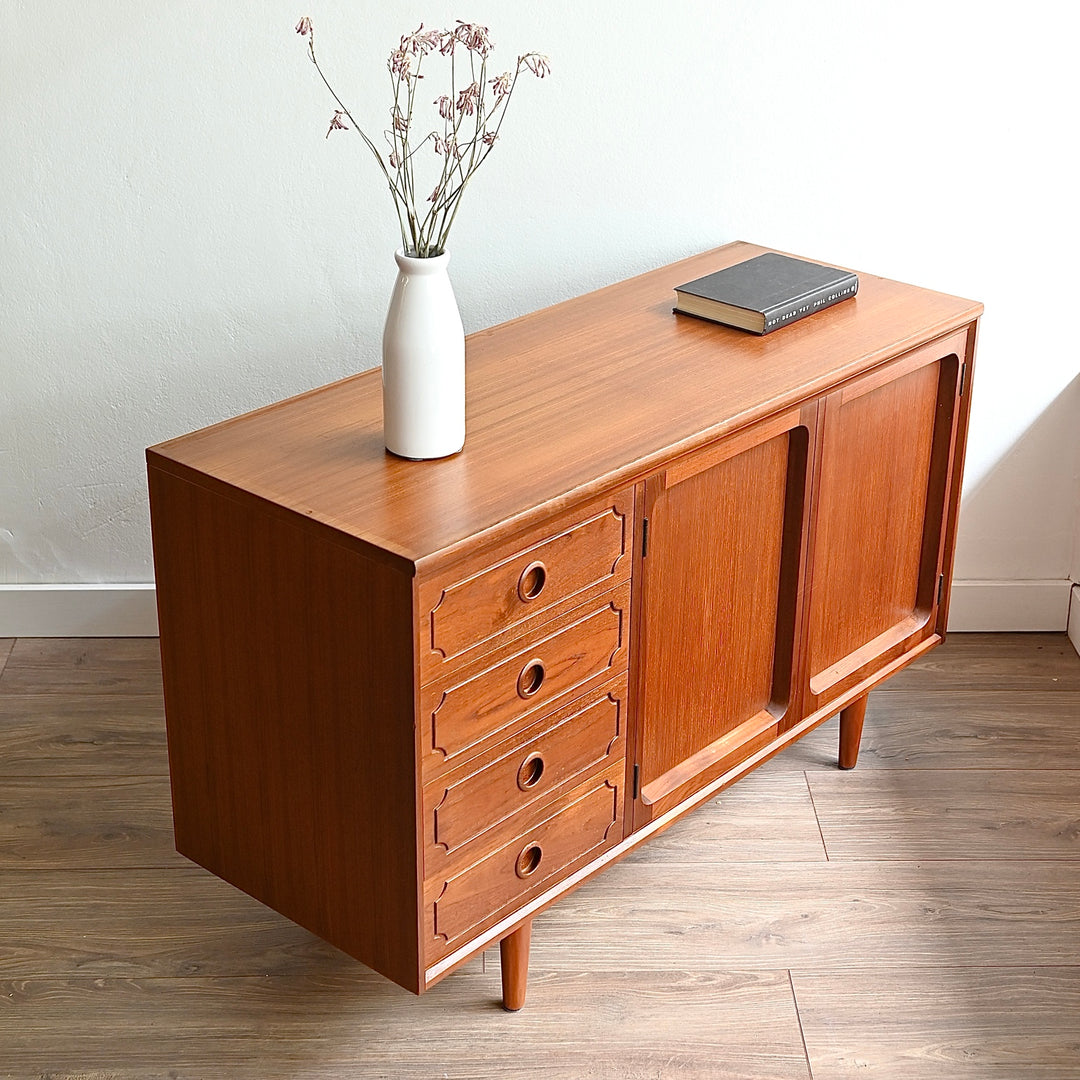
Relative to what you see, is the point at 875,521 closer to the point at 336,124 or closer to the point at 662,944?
the point at 662,944

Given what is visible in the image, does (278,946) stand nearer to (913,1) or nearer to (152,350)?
(152,350)

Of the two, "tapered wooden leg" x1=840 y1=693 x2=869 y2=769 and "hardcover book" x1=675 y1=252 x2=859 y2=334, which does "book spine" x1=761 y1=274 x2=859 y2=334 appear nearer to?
"hardcover book" x1=675 y1=252 x2=859 y2=334

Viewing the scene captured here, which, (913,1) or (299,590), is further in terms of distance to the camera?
(913,1)

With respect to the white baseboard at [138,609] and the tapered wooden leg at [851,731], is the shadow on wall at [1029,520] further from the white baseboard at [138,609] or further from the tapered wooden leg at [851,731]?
the tapered wooden leg at [851,731]

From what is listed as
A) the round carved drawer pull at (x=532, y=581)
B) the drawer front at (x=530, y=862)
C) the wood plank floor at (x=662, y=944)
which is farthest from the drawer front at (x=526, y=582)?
the wood plank floor at (x=662, y=944)

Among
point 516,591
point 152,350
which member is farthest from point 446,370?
point 152,350

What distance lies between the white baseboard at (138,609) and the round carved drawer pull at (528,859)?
1103 mm

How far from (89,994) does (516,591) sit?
832 mm

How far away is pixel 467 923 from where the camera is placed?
1648mm

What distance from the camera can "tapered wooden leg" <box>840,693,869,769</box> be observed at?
2264 mm

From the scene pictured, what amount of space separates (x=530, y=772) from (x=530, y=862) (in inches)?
5.2

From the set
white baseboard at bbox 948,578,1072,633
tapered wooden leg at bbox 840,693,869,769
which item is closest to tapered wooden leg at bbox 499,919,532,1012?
tapered wooden leg at bbox 840,693,869,769

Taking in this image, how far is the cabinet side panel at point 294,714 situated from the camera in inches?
58.1

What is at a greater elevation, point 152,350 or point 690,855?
point 152,350
